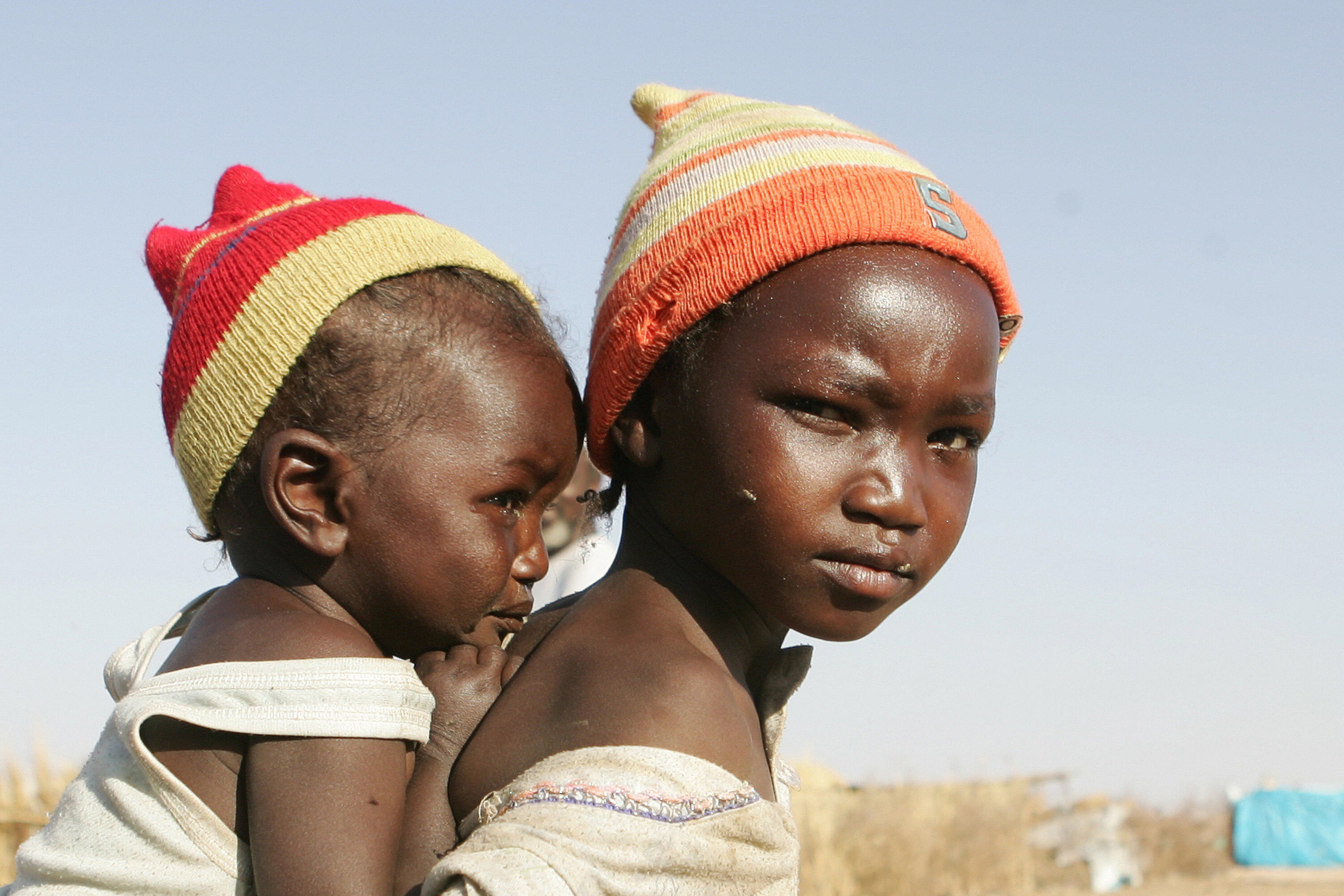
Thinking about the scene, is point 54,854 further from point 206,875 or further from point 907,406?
point 907,406

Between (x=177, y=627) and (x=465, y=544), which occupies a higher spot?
(x=465, y=544)

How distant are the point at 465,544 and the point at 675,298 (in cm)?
60

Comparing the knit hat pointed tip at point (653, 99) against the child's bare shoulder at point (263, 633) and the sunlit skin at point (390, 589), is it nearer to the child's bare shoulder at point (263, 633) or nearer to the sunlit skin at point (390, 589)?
the sunlit skin at point (390, 589)

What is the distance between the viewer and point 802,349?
2.10 metres

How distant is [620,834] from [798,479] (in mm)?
692

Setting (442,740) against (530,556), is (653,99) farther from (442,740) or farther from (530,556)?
(442,740)

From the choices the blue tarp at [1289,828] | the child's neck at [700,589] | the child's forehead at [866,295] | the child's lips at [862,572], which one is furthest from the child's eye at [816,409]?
the blue tarp at [1289,828]

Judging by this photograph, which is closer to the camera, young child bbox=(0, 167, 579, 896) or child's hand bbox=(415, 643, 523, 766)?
young child bbox=(0, 167, 579, 896)

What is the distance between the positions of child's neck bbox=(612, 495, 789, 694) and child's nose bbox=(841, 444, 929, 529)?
0.98 feet

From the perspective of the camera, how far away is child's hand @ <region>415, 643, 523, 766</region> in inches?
83.0

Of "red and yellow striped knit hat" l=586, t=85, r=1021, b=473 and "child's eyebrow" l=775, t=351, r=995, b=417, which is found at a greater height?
"red and yellow striped knit hat" l=586, t=85, r=1021, b=473

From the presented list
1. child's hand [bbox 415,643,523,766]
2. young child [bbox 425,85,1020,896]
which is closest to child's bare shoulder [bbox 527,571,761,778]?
young child [bbox 425,85,1020,896]

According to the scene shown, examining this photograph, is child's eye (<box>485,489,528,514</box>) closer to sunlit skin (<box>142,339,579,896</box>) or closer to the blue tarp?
sunlit skin (<box>142,339,579,896</box>)

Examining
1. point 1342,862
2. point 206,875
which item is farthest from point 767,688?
point 1342,862
